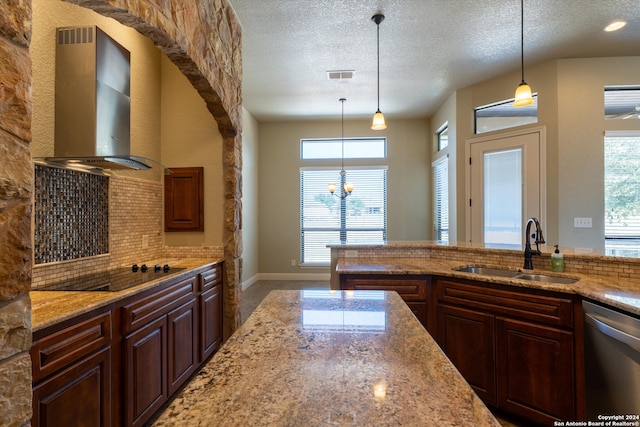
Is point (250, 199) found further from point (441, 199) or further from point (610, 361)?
point (610, 361)

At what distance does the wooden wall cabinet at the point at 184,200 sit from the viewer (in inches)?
126

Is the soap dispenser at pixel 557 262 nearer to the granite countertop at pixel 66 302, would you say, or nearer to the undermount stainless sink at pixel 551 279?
the undermount stainless sink at pixel 551 279

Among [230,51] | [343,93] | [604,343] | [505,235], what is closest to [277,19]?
[230,51]

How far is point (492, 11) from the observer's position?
2951 mm

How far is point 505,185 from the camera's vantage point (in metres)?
4.27

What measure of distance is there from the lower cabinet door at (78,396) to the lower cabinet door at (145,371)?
148mm

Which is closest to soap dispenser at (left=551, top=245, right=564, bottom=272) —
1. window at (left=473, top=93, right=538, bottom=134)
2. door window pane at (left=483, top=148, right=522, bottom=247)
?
door window pane at (left=483, top=148, right=522, bottom=247)

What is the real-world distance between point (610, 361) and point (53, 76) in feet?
12.5

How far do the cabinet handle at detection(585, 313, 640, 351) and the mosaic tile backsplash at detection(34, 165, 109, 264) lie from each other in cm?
329

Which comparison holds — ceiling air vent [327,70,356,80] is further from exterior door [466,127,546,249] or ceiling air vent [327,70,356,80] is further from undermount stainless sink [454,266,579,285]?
undermount stainless sink [454,266,579,285]

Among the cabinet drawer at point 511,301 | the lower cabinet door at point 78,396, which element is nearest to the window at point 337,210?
the cabinet drawer at point 511,301

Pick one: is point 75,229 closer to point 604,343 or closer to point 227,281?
point 227,281

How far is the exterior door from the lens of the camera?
396 cm

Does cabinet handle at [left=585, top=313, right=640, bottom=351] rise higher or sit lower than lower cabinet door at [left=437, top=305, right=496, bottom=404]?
higher
